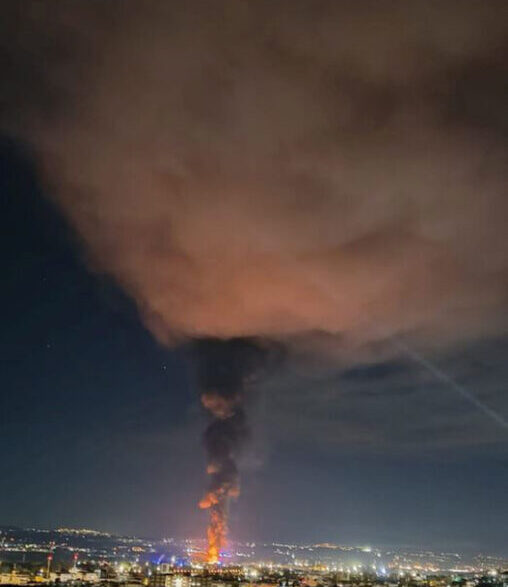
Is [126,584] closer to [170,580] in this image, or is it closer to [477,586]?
[170,580]

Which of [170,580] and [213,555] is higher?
[213,555]

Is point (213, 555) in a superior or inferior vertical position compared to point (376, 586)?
superior

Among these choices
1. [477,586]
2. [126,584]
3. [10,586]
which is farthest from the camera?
[477,586]

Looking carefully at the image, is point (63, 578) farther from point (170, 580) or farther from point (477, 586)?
point (477, 586)

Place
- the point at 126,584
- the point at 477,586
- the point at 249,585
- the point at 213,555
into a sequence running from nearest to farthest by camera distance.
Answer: the point at 126,584, the point at 249,585, the point at 477,586, the point at 213,555

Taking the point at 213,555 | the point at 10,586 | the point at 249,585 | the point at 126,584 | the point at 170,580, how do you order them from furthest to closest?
the point at 213,555
the point at 170,580
the point at 249,585
the point at 126,584
the point at 10,586

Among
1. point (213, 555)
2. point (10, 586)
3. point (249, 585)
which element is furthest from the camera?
point (213, 555)

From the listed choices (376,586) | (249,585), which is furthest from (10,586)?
(376,586)

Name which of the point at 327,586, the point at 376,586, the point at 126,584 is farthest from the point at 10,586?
the point at 376,586

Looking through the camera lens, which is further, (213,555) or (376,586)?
(213,555)
